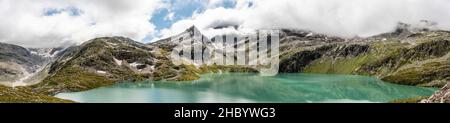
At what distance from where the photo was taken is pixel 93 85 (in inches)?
7741
